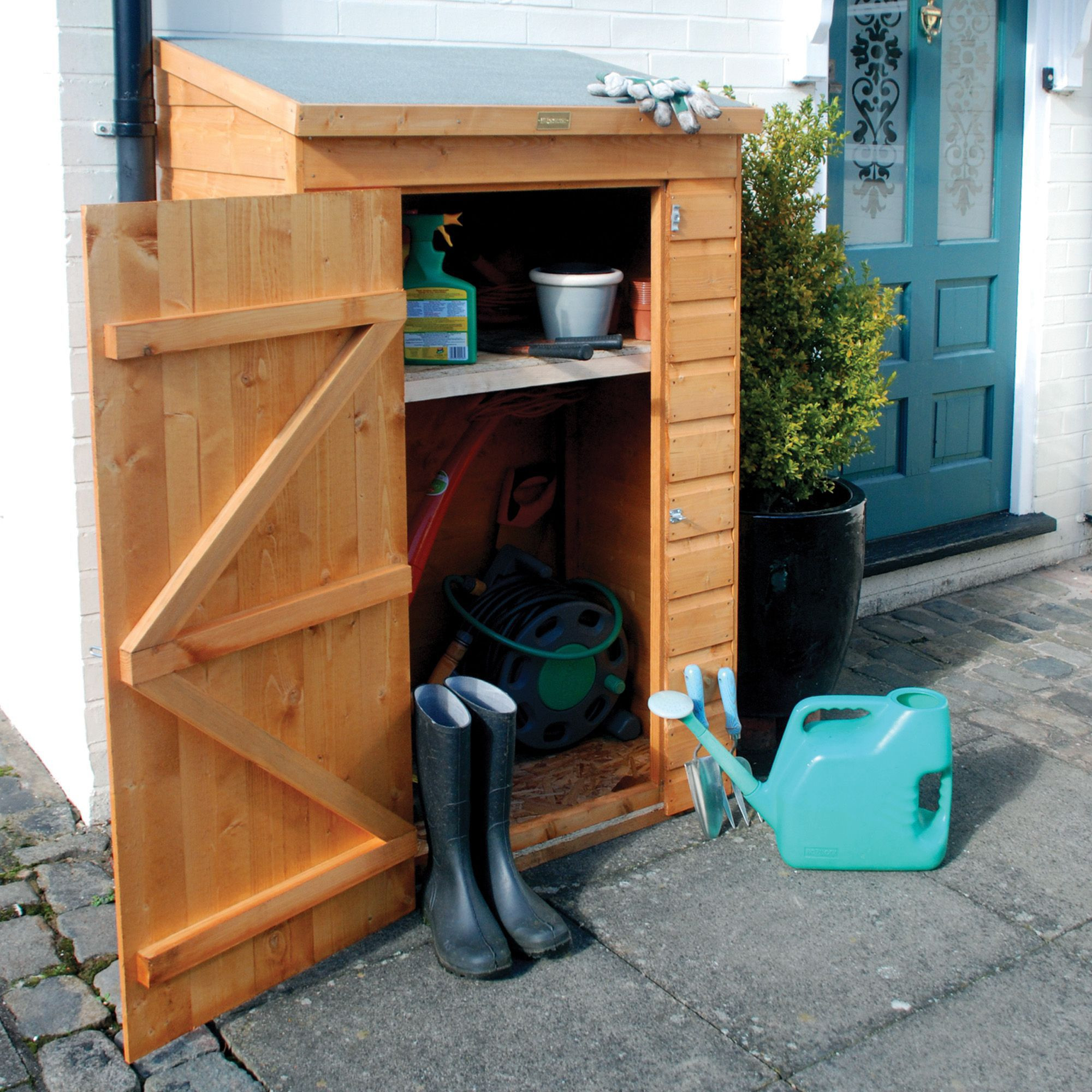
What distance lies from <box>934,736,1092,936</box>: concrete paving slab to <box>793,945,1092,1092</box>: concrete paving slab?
25cm

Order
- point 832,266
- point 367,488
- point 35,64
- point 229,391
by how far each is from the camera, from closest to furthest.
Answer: point 229,391 < point 367,488 < point 35,64 < point 832,266

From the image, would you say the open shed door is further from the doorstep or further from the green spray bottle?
the doorstep

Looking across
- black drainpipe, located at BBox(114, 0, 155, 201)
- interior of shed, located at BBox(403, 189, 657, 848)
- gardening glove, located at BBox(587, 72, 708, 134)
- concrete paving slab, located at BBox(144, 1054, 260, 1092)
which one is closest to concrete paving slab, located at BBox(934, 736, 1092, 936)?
interior of shed, located at BBox(403, 189, 657, 848)

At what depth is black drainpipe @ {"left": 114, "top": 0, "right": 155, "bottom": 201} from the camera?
3281mm

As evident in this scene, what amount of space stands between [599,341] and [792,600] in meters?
1.01

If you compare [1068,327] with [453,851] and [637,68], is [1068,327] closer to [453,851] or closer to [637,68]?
[637,68]

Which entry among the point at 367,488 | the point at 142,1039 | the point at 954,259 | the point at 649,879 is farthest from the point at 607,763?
the point at 954,259

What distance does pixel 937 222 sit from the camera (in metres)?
5.43

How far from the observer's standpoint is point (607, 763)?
4.00m

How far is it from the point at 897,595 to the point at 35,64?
3.76 metres

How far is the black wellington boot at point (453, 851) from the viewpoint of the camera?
9.98ft

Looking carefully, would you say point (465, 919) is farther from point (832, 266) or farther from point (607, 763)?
point (832, 266)

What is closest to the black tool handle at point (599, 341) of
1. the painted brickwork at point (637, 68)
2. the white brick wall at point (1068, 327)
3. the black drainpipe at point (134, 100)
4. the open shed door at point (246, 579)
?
the open shed door at point (246, 579)

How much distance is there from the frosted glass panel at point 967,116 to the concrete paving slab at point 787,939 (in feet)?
10.2
